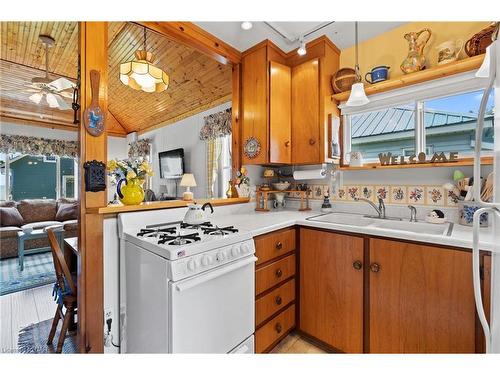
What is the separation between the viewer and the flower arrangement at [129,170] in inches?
56.5

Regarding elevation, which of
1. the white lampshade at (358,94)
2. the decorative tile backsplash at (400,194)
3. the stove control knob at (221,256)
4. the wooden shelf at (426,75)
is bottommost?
the stove control knob at (221,256)

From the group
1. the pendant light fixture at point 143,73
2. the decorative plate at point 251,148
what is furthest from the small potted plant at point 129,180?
the pendant light fixture at point 143,73

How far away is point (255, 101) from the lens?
217cm

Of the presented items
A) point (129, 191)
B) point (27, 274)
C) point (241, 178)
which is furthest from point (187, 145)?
point (129, 191)

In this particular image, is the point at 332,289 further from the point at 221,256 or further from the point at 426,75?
the point at 426,75

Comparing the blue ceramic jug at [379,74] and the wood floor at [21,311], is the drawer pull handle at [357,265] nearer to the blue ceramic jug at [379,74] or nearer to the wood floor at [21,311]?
the blue ceramic jug at [379,74]

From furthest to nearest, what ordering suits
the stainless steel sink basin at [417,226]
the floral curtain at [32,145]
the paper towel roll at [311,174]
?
1. the floral curtain at [32,145]
2. the paper towel roll at [311,174]
3. the stainless steel sink basin at [417,226]

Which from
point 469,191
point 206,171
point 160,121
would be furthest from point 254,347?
point 160,121

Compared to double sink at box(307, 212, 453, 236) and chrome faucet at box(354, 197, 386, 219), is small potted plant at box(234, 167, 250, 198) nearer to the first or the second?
double sink at box(307, 212, 453, 236)

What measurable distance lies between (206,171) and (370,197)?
274 centimetres

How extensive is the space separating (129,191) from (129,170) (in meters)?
0.14

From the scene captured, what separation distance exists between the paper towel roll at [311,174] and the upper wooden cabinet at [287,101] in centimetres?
13

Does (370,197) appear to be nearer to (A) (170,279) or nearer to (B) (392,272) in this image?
(B) (392,272)

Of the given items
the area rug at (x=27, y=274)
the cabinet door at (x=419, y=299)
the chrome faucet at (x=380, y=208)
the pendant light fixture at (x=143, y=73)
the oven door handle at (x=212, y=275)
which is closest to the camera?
the oven door handle at (x=212, y=275)
